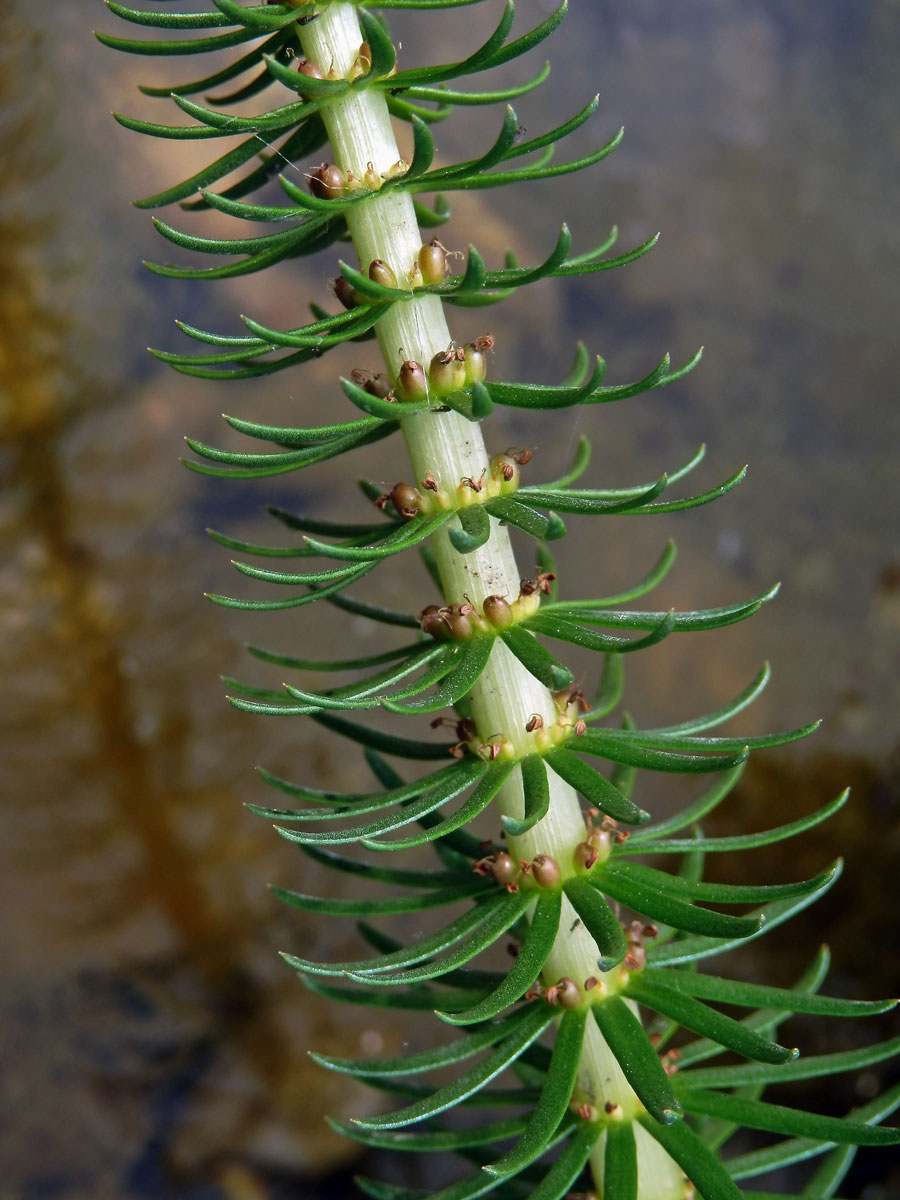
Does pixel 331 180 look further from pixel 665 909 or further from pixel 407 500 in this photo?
pixel 665 909

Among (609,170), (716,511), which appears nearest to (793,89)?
(609,170)

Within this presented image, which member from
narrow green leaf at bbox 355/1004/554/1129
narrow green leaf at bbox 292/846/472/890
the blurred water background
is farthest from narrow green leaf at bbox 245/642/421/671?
the blurred water background

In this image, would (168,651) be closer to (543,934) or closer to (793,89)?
(543,934)

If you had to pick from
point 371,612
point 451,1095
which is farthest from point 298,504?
point 451,1095

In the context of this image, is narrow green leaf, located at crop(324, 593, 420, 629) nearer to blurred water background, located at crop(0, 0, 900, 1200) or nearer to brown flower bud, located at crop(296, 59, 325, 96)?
brown flower bud, located at crop(296, 59, 325, 96)

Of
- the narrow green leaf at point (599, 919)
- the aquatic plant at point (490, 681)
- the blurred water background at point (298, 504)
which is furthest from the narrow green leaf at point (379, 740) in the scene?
the blurred water background at point (298, 504)

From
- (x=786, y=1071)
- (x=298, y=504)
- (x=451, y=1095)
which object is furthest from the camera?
(x=298, y=504)
